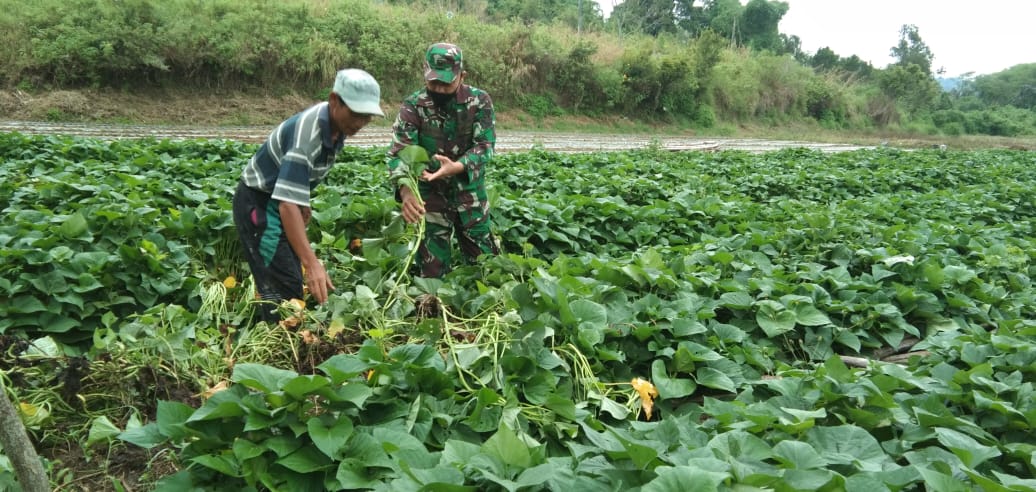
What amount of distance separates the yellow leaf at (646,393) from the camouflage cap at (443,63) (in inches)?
76.6

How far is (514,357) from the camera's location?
2.32m

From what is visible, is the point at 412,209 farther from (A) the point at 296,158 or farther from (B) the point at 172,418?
(B) the point at 172,418

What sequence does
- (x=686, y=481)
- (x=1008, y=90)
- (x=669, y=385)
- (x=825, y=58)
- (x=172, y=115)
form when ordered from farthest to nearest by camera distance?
(x=1008, y=90) < (x=825, y=58) < (x=172, y=115) < (x=669, y=385) < (x=686, y=481)

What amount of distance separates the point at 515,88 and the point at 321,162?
21.6m

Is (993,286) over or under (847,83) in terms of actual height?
under

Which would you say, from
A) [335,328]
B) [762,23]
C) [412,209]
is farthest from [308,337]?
[762,23]

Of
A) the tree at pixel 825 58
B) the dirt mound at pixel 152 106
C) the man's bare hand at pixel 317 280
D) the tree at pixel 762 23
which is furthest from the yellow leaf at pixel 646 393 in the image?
the tree at pixel 825 58

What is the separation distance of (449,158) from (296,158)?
1.34 m

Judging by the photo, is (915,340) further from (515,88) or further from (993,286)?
(515,88)

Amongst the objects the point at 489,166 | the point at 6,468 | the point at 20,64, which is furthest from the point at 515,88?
the point at 6,468

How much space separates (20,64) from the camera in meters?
15.1

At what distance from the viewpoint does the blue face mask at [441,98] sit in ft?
12.0

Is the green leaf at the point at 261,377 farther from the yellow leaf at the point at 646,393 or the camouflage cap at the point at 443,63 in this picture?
the camouflage cap at the point at 443,63

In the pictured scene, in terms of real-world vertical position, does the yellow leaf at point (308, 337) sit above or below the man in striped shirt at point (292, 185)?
below
